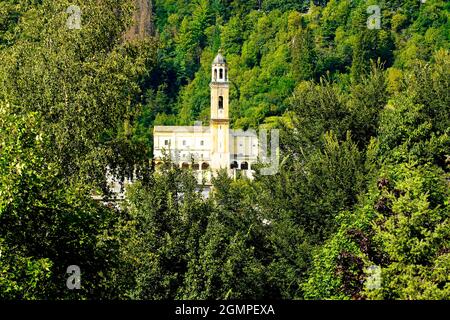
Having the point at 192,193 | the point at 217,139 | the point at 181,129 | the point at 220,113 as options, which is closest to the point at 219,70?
the point at 220,113

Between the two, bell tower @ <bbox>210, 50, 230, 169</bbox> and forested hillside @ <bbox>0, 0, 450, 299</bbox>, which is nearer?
forested hillside @ <bbox>0, 0, 450, 299</bbox>

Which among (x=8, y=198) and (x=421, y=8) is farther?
(x=421, y=8)

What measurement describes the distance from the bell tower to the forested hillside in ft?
153

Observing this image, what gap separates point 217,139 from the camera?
8712 cm

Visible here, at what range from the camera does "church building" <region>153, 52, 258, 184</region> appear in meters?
85.8

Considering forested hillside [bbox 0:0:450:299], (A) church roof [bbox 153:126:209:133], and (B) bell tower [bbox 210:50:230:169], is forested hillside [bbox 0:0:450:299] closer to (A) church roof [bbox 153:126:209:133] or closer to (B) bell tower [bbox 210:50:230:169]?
(B) bell tower [bbox 210:50:230:169]

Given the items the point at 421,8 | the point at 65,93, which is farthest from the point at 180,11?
the point at 65,93

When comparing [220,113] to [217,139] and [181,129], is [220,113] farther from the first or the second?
[181,129]

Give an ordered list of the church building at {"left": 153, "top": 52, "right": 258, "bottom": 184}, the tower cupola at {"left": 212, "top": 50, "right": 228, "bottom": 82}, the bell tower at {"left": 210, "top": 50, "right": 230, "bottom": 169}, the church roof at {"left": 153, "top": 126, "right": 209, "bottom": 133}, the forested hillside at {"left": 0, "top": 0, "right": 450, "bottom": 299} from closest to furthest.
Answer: the forested hillside at {"left": 0, "top": 0, "right": 450, "bottom": 299}
the bell tower at {"left": 210, "top": 50, "right": 230, "bottom": 169}
the church building at {"left": 153, "top": 52, "right": 258, "bottom": 184}
the tower cupola at {"left": 212, "top": 50, "right": 228, "bottom": 82}
the church roof at {"left": 153, "top": 126, "right": 209, "bottom": 133}

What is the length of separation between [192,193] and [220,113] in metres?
59.3

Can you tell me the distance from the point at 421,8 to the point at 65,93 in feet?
250

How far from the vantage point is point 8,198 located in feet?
66.0

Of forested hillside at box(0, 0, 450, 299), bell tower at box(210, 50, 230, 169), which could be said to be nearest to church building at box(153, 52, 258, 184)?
bell tower at box(210, 50, 230, 169)
